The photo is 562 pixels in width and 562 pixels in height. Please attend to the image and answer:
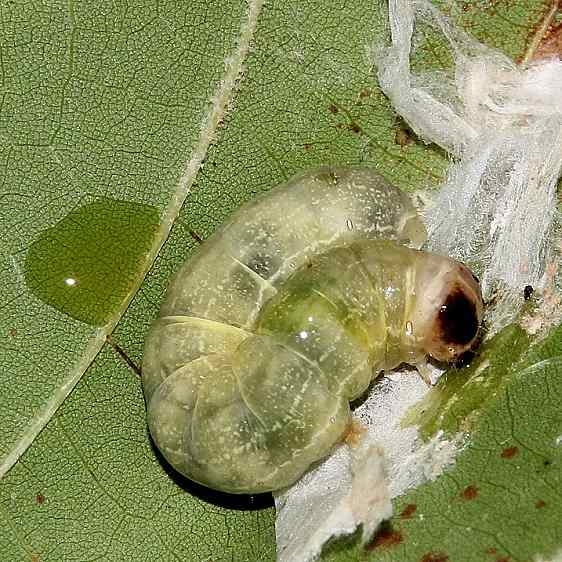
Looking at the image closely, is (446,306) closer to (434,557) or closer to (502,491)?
(502,491)

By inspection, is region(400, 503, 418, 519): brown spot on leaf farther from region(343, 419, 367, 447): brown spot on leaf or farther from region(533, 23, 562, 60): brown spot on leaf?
region(533, 23, 562, 60): brown spot on leaf

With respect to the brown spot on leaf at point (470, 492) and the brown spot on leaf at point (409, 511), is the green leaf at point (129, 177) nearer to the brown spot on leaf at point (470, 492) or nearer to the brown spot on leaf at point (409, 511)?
the brown spot on leaf at point (409, 511)

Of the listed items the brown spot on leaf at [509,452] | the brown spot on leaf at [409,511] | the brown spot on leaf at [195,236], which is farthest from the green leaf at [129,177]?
the brown spot on leaf at [509,452]

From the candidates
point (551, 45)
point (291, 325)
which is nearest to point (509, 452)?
point (291, 325)

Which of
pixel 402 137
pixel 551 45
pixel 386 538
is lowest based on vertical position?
pixel 386 538

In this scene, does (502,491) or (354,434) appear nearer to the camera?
(502,491)

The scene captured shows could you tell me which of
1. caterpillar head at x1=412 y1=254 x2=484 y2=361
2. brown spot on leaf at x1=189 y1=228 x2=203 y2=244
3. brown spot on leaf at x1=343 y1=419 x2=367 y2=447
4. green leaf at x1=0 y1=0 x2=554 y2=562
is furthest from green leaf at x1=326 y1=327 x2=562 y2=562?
brown spot on leaf at x1=189 y1=228 x2=203 y2=244

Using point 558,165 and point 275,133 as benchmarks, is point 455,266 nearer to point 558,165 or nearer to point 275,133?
point 558,165
